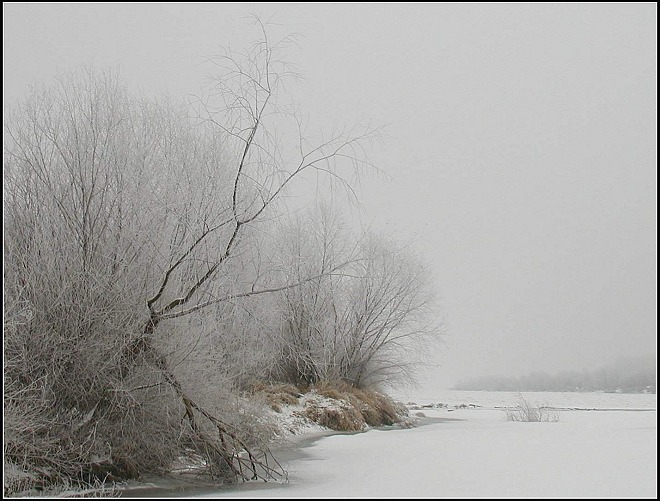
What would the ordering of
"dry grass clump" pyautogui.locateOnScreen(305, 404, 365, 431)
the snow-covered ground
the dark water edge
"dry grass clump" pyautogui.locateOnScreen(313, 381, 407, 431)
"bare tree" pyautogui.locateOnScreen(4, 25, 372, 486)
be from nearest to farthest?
the snow-covered ground
the dark water edge
"bare tree" pyautogui.locateOnScreen(4, 25, 372, 486)
"dry grass clump" pyautogui.locateOnScreen(305, 404, 365, 431)
"dry grass clump" pyautogui.locateOnScreen(313, 381, 407, 431)

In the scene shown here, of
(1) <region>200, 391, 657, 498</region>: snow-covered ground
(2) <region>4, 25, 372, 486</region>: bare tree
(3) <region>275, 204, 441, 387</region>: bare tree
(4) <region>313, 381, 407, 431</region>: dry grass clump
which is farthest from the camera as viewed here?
(3) <region>275, 204, 441, 387</region>: bare tree

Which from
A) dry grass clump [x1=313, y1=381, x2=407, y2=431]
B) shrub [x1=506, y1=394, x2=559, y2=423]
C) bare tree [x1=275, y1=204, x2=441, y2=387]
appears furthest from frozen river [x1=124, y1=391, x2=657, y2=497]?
bare tree [x1=275, y1=204, x2=441, y2=387]

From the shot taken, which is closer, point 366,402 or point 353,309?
point 366,402

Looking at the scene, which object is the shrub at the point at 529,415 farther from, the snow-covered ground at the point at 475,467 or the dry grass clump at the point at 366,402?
the snow-covered ground at the point at 475,467

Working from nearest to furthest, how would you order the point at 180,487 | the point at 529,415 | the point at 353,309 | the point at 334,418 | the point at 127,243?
the point at 180,487
the point at 127,243
the point at 334,418
the point at 529,415
the point at 353,309

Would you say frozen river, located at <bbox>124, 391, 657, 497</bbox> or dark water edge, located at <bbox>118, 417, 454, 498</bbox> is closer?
frozen river, located at <bbox>124, 391, 657, 497</bbox>

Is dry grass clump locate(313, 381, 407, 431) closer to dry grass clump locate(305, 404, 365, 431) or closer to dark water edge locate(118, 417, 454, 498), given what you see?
dry grass clump locate(305, 404, 365, 431)

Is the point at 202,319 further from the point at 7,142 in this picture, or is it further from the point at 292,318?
the point at 292,318

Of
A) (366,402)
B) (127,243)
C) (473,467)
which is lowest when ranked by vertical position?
(366,402)

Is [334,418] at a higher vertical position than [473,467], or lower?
lower

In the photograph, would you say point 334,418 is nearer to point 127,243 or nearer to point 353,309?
point 353,309

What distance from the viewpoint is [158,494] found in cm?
699

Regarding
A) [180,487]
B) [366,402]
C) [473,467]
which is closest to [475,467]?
[473,467]

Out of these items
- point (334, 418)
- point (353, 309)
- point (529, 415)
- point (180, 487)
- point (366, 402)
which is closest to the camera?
point (180, 487)
